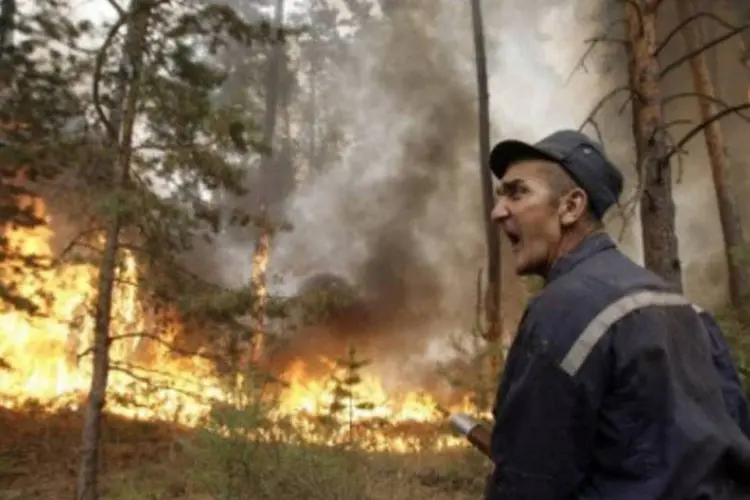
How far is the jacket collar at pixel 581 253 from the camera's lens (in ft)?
Result: 6.13

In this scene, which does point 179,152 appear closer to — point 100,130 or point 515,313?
point 100,130

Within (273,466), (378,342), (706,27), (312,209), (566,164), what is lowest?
(273,466)

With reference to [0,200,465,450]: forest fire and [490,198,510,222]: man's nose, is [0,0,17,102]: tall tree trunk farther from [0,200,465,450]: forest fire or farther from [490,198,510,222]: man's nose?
[490,198,510,222]: man's nose

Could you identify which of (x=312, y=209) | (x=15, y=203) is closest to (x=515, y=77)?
(x=312, y=209)

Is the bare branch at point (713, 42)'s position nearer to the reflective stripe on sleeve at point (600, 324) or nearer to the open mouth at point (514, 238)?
the open mouth at point (514, 238)

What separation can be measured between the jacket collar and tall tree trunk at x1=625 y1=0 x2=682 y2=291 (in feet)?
Answer: 16.3

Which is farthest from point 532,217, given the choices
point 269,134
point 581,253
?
point 269,134

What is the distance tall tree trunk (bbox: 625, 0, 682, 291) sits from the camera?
6750 mm

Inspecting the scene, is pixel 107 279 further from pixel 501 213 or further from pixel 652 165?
pixel 501 213

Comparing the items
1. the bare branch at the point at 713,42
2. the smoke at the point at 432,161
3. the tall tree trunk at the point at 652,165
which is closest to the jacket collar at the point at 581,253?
the tall tree trunk at the point at 652,165

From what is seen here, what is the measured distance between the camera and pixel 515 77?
81.5ft

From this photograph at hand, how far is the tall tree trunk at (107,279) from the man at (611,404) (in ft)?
24.7

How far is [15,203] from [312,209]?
43.6ft

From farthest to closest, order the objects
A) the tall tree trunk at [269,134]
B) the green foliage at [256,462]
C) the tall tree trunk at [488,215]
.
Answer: the tall tree trunk at [269,134], the tall tree trunk at [488,215], the green foliage at [256,462]
